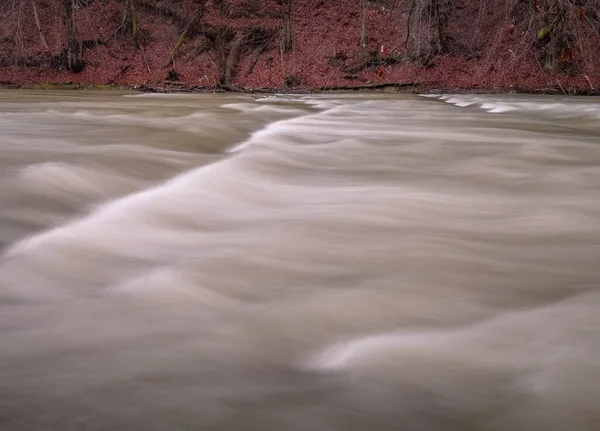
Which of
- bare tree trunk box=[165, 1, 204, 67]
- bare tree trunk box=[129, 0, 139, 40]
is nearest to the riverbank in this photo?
bare tree trunk box=[165, 1, 204, 67]

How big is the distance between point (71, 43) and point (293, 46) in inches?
221

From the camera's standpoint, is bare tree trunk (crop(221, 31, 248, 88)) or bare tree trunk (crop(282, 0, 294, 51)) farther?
bare tree trunk (crop(282, 0, 294, 51))

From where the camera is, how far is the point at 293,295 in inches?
65.9

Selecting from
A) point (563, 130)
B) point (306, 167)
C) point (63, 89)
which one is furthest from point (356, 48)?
point (306, 167)

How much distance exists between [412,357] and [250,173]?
91.8 inches

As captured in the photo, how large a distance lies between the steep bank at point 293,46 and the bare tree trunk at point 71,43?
6.4 inches

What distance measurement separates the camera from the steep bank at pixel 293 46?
1496cm

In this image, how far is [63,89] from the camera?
15.2m

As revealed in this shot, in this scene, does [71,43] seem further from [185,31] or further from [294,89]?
[294,89]

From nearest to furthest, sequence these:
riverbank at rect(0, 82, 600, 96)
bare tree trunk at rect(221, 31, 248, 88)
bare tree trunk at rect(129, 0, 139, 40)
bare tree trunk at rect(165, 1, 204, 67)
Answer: riverbank at rect(0, 82, 600, 96)
bare tree trunk at rect(221, 31, 248, 88)
bare tree trunk at rect(165, 1, 204, 67)
bare tree trunk at rect(129, 0, 139, 40)

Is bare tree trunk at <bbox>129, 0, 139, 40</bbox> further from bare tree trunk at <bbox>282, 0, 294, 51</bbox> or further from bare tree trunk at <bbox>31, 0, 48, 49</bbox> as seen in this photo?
bare tree trunk at <bbox>282, 0, 294, 51</bbox>

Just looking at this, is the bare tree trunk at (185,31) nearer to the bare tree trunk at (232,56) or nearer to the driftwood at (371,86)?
the bare tree trunk at (232,56)

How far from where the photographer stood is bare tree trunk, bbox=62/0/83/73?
1775 cm

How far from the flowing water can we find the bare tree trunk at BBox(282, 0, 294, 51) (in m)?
14.7
